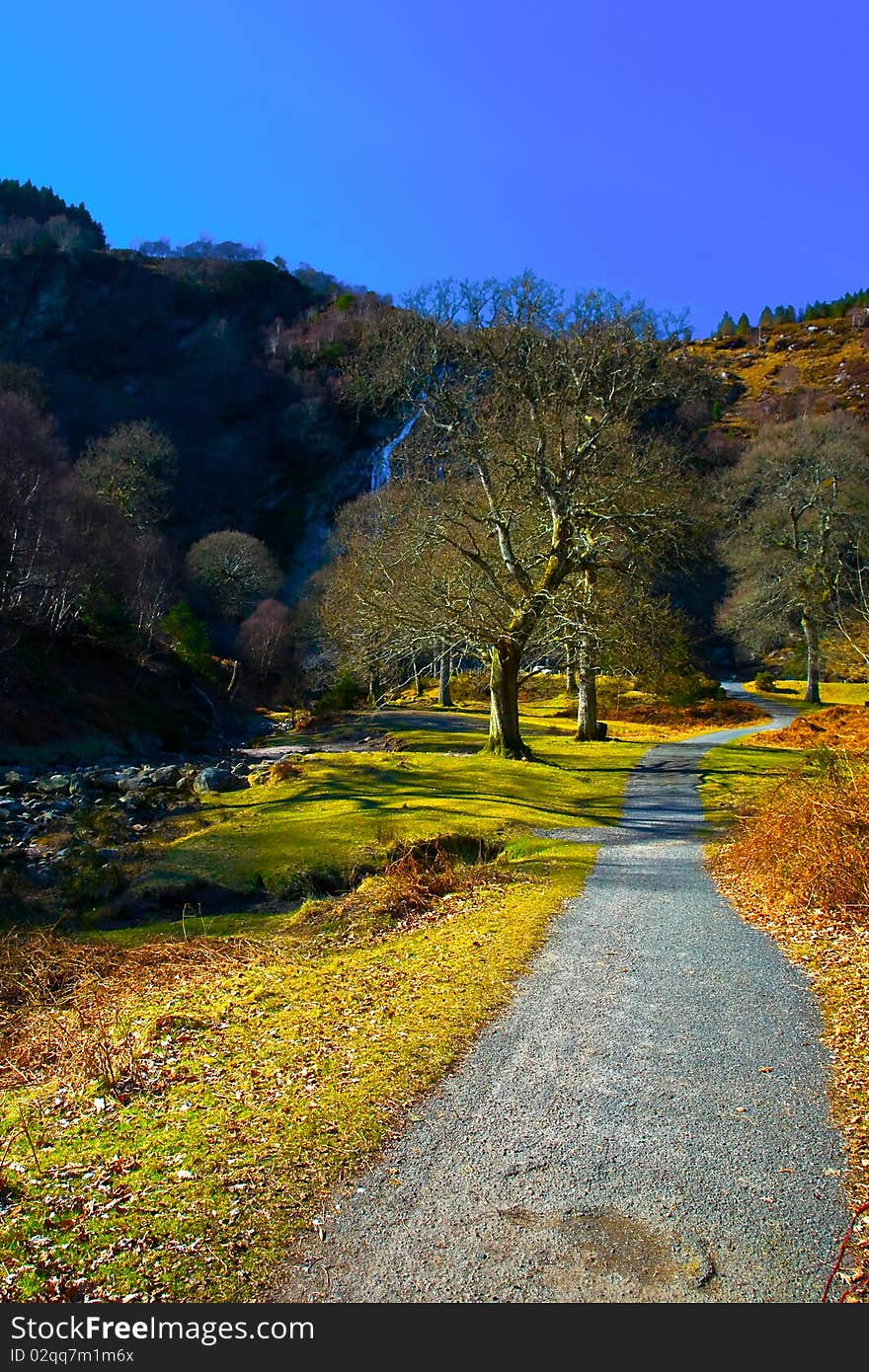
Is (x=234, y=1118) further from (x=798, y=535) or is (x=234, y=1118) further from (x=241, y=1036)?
(x=798, y=535)

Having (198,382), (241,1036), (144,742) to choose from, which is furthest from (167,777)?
(198,382)

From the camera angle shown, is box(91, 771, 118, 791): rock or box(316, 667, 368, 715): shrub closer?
box(91, 771, 118, 791): rock

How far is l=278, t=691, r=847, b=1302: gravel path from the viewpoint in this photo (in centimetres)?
352

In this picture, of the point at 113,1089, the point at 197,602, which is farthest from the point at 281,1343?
the point at 197,602

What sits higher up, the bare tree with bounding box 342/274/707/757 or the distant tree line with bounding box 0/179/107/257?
the distant tree line with bounding box 0/179/107/257

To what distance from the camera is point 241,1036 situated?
260 inches

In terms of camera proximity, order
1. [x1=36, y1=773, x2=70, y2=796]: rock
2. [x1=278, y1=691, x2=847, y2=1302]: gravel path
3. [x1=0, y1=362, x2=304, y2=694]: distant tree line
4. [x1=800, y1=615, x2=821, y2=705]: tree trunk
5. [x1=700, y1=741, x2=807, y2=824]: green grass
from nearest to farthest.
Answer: [x1=278, y1=691, x2=847, y2=1302]: gravel path < [x1=700, y1=741, x2=807, y2=824]: green grass < [x1=36, y1=773, x2=70, y2=796]: rock < [x1=0, y1=362, x2=304, y2=694]: distant tree line < [x1=800, y1=615, x2=821, y2=705]: tree trunk

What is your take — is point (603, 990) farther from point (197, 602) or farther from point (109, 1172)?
point (197, 602)

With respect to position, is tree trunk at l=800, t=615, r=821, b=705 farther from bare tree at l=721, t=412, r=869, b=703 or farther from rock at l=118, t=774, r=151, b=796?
rock at l=118, t=774, r=151, b=796

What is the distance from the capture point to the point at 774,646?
72875 millimetres

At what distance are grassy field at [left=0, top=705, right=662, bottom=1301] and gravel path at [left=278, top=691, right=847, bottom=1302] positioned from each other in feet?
1.10

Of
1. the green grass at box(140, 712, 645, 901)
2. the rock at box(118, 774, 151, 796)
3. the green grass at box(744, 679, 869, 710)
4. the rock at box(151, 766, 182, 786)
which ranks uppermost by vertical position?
the green grass at box(744, 679, 869, 710)

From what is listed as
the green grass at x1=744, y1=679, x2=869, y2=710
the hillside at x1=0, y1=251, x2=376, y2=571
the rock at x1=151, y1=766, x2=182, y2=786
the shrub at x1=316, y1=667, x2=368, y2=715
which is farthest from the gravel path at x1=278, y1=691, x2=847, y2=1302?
the hillside at x1=0, y1=251, x2=376, y2=571

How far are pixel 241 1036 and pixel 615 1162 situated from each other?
3272 mm
